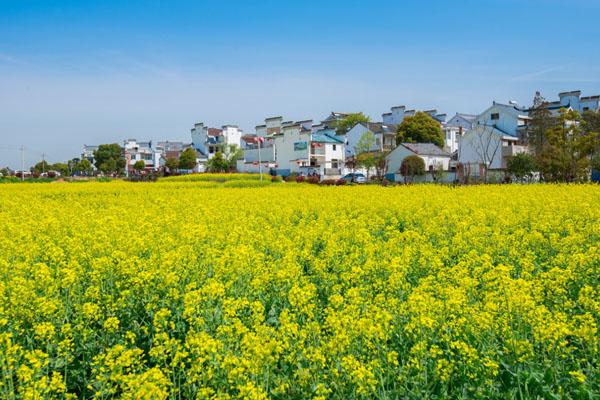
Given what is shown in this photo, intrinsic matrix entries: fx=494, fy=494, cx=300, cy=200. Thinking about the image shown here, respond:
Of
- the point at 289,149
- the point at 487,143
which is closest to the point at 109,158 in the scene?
the point at 289,149

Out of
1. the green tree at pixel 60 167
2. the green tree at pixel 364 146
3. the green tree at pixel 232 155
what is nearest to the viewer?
the green tree at pixel 364 146

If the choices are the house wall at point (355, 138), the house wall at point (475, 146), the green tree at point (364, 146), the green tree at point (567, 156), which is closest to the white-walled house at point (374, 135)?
the house wall at point (355, 138)

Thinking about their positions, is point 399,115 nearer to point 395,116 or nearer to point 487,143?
point 395,116

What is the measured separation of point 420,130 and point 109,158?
58.2 metres

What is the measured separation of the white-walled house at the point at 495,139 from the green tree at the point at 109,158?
5995 cm

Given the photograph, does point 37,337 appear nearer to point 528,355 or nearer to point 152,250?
point 152,250

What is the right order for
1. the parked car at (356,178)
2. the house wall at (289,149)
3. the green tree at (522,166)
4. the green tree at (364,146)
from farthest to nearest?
the house wall at (289,149), the green tree at (364,146), the parked car at (356,178), the green tree at (522,166)

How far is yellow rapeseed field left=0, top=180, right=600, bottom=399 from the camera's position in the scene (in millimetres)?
3260

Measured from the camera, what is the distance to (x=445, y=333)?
13.0 feet

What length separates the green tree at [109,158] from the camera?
87.2 meters

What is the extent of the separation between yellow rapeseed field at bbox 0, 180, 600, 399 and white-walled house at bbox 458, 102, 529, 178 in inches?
1866

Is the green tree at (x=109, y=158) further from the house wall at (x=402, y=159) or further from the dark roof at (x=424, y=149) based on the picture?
the dark roof at (x=424, y=149)

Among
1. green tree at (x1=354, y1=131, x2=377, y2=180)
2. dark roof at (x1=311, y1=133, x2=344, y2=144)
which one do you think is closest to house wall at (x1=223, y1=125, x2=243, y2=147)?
dark roof at (x1=311, y1=133, x2=344, y2=144)

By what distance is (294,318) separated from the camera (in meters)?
3.98
